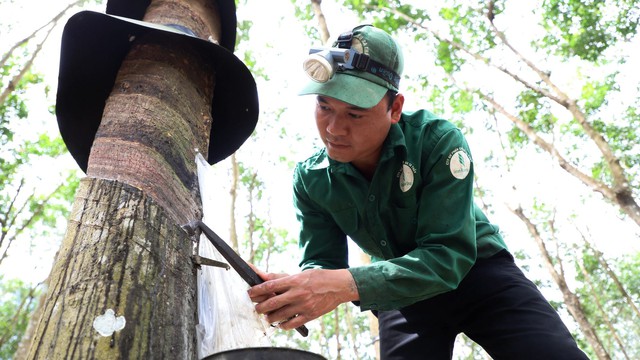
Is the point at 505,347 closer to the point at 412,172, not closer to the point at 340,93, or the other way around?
the point at 412,172

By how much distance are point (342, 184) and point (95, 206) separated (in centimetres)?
101

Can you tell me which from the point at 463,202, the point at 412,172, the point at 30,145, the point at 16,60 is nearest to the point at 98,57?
the point at 412,172

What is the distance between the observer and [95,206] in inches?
54.0

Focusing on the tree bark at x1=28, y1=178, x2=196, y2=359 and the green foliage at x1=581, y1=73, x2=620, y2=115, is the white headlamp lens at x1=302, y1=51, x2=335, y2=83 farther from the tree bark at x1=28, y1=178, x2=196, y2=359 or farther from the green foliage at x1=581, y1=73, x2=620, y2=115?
the green foliage at x1=581, y1=73, x2=620, y2=115

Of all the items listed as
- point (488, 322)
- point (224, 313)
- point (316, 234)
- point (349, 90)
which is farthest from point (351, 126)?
point (488, 322)

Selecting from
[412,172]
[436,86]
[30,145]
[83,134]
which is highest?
[30,145]

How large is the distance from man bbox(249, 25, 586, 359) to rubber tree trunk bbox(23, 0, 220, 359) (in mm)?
298

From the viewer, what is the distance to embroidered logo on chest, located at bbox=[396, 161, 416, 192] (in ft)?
6.33

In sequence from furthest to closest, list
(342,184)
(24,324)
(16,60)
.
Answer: (24,324) < (16,60) < (342,184)

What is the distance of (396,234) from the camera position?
6.79 ft

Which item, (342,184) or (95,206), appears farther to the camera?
(342,184)

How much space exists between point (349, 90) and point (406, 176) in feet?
1.40

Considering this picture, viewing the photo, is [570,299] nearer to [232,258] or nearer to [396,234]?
[396,234]

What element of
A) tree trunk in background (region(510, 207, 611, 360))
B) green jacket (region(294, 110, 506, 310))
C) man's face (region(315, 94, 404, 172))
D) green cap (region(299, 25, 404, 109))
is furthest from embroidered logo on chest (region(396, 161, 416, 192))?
tree trunk in background (region(510, 207, 611, 360))
